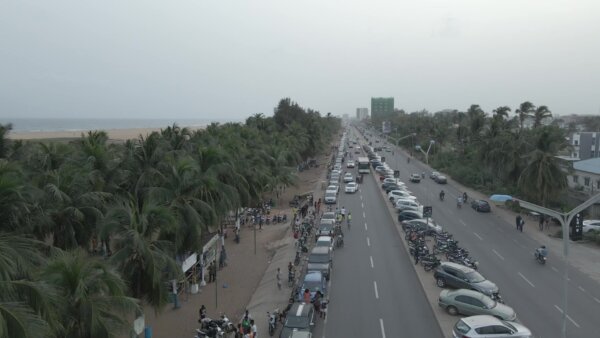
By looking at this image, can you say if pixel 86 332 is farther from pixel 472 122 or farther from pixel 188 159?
pixel 472 122

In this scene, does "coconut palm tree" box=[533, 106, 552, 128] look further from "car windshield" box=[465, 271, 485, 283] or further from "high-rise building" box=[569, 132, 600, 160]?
"car windshield" box=[465, 271, 485, 283]

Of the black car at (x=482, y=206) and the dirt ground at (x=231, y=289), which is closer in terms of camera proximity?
the dirt ground at (x=231, y=289)

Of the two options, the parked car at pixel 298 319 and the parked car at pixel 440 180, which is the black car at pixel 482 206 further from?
the parked car at pixel 298 319

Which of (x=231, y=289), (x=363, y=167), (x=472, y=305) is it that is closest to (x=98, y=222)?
(x=231, y=289)

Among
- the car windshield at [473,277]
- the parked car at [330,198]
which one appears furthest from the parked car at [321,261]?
the parked car at [330,198]

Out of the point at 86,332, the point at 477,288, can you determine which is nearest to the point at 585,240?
the point at 477,288

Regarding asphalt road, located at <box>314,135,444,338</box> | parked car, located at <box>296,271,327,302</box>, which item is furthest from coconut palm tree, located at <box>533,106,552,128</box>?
parked car, located at <box>296,271,327,302</box>
